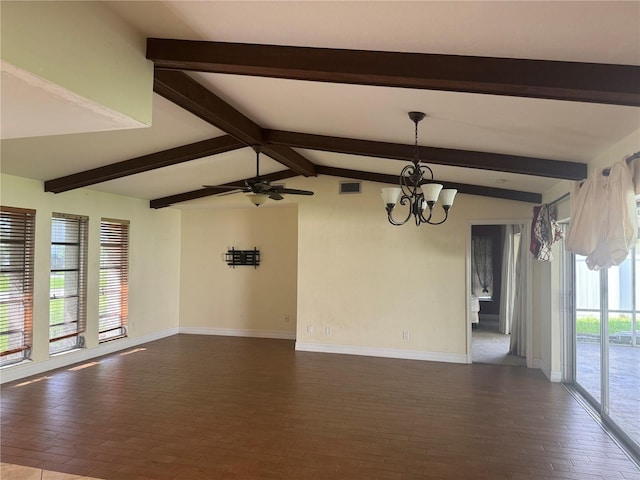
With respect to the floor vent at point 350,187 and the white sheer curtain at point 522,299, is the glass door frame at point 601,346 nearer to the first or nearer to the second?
the white sheer curtain at point 522,299

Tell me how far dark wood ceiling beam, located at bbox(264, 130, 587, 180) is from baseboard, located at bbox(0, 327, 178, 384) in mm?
4078

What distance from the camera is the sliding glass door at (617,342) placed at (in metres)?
3.58

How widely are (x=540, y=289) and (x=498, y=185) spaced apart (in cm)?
149

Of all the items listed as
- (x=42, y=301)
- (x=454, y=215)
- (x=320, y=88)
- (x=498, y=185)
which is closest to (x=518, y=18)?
(x=320, y=88)

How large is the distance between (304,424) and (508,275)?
17.7ft

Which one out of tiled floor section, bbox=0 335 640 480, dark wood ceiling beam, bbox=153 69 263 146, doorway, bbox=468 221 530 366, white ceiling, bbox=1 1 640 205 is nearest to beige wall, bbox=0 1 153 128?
white ceiling, bbox=1 1 640 205

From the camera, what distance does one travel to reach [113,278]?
22.6 ft

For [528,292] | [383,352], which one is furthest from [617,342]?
[383,352]

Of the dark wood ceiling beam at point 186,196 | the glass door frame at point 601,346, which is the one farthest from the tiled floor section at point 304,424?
the dark wood ceiling beam at point 186,196

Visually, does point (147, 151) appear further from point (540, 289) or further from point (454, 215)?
point (540, 289)

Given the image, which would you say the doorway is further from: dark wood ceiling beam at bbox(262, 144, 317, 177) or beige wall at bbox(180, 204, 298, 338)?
beige wall at bbox(180, 204, 298, 338)

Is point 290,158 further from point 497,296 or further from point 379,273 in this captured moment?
point 497,296

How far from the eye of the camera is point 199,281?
844 centimetres

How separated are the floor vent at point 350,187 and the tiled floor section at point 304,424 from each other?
2604mm
